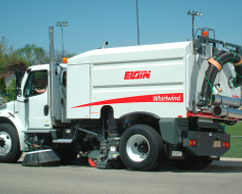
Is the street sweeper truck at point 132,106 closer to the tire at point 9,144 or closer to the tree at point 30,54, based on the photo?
the tire at point 9,144

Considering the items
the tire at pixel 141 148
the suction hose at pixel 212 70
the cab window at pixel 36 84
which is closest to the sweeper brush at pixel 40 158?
the cab window at pixel 36 84

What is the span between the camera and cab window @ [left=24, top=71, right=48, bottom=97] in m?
11.2

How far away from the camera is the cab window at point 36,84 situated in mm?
11164

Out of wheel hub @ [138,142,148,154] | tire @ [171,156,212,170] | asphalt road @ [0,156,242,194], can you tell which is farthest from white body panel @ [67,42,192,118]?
tire @ [171,156,212,170]

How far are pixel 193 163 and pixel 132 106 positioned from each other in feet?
8.98

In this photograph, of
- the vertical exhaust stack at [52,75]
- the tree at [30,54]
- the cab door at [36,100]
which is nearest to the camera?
the vertical exhaust stack at [52,75]

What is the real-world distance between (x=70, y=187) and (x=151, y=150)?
8.53 feet

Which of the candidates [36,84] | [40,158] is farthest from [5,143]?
[36,84]

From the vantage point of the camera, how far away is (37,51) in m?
97.6

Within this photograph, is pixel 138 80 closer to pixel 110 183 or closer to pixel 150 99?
pixel 150 99

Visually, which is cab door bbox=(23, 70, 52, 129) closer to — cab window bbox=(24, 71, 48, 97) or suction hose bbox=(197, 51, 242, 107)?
cab window bbox=(24, 71, 48, 97)

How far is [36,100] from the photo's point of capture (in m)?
11.2

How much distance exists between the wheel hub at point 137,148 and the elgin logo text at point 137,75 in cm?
142

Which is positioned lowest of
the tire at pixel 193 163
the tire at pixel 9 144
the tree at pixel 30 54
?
the tire at pixel 193 163
